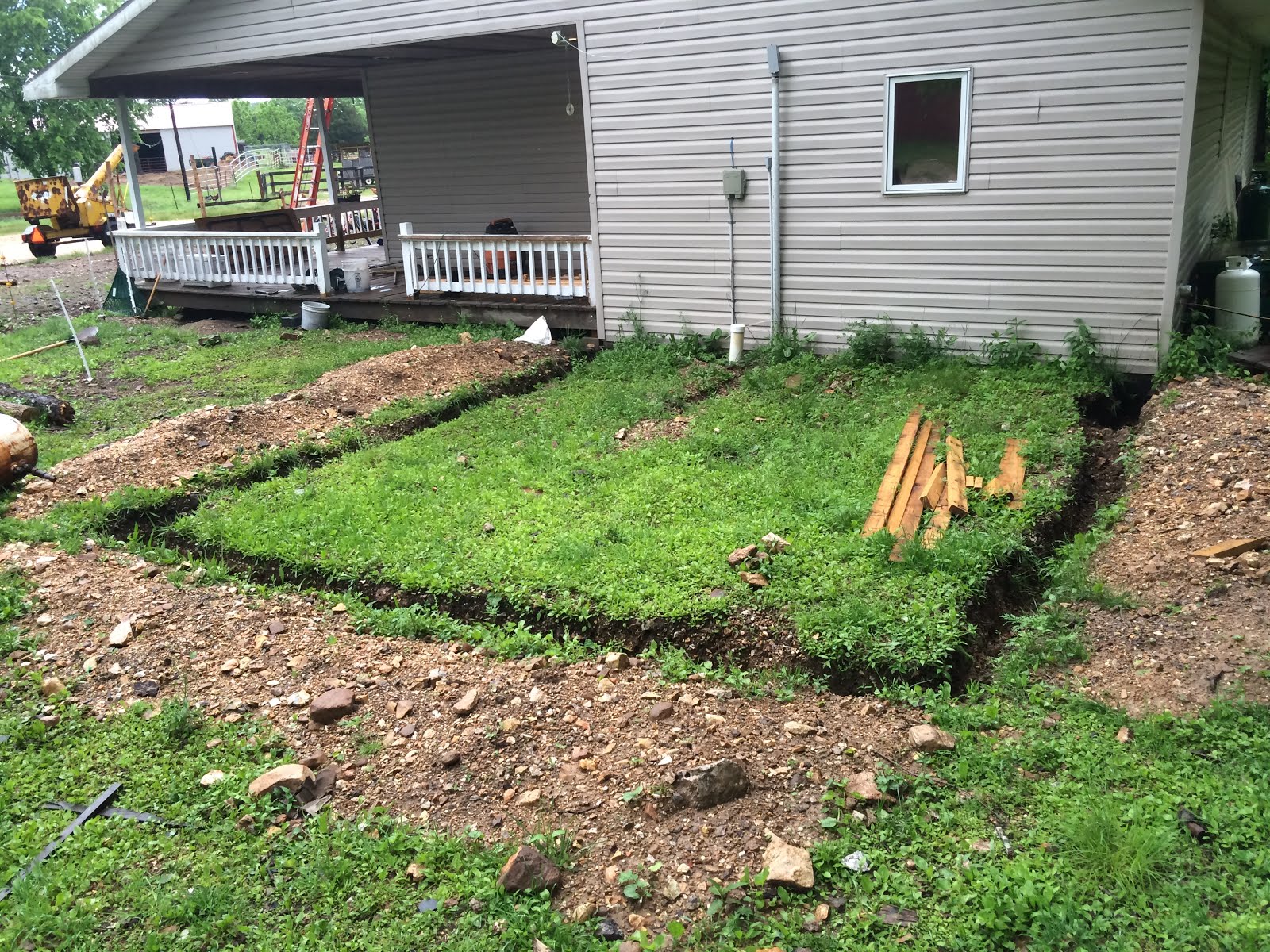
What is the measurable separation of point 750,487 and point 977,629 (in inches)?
82.0

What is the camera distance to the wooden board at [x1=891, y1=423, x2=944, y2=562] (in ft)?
17.4

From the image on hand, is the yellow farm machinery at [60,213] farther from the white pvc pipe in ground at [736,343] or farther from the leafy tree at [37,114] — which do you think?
the white pvc pipe in ground at [736,343]

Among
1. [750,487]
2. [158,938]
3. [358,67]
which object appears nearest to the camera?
[158,938]

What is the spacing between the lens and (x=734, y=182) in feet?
30.3

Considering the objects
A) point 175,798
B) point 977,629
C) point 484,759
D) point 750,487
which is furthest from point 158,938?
point 750,487

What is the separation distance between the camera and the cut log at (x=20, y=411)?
8539 millimetres

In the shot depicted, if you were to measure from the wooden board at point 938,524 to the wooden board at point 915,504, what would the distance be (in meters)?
0.07

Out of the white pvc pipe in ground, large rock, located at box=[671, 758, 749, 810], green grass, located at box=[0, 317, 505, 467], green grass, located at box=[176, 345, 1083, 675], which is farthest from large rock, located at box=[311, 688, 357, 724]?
the white pvc pipe in ground

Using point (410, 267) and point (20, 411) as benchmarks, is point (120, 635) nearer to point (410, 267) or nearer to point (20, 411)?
point (20, 411)

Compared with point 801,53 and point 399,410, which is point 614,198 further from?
point 399,410

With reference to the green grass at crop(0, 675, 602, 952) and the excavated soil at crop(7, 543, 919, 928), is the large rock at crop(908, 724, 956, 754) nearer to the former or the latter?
the excavated soil at crop(7, 543, 919, 928)

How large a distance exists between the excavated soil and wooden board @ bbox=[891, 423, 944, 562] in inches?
53.8

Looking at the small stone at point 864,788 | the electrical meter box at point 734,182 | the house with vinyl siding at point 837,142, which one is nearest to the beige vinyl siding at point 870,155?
the house with vinyl siding at point 837,142

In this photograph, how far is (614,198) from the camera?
400 inches
